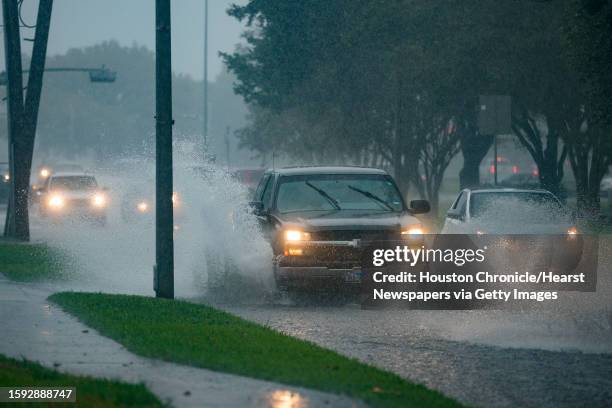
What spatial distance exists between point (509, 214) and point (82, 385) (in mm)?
12815

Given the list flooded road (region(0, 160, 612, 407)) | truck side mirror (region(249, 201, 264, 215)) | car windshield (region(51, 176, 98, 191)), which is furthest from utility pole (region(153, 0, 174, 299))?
car windshield (region(51, 176, 98, 191))

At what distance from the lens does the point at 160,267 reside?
17359 millimetres

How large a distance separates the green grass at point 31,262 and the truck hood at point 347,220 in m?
5.72

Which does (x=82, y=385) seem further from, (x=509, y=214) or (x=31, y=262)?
(x=31, y=262)

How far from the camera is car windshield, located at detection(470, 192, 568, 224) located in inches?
853

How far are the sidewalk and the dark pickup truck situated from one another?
3491 millimetres

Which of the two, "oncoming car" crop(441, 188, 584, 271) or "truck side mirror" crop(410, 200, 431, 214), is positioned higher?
"truck side mirror" crop(410, 200, 431, 214)

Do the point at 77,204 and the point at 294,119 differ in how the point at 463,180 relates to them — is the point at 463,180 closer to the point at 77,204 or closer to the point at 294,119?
the point at 294,119

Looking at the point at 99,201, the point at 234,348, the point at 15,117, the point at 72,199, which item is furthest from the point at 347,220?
the point at 72,199

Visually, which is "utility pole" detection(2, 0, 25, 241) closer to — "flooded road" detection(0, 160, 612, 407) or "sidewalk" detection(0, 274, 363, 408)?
"flooded road" detection(0, 160, 612, 407)

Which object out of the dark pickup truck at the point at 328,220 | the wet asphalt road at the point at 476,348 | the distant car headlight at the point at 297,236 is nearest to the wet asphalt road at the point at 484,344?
the wet asphalt road at the point at 476,348

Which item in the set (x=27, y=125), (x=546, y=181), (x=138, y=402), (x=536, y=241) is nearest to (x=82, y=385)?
(x=138, y=402)

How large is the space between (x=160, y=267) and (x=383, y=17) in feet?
111

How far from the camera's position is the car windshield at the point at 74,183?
45.4m
